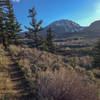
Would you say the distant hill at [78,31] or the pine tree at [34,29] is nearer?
the pine tree at [34,29]

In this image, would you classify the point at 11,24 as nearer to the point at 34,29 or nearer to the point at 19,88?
the point at 34,29

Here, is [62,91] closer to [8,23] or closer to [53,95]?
[53,95]

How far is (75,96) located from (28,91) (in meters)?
1.85

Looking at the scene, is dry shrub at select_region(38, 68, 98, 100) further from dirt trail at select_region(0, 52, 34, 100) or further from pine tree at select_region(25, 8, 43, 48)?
pine tree at select_region(25, 8, 43, 48)

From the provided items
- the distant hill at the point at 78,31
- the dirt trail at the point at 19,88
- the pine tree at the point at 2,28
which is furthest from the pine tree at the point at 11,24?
the distant hill at the point at 78,31

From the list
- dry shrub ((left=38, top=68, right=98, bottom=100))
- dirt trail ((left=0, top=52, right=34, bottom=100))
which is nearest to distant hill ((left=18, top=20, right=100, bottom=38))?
dirt trail ((left=0, top=52, right=34, bottom=100))

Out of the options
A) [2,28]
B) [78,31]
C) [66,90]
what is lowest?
[66,90]

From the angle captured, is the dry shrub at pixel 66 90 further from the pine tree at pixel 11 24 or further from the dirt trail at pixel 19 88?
the pine tree at pixel 11 24

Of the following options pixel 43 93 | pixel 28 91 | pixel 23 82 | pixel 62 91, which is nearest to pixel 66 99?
pixel 62 91

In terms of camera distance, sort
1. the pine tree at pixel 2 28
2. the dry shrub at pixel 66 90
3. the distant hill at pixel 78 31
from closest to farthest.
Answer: the dry shrub at pixel 66 90 < the pine tree at pixel 2 28 < the distant hill at pixel 78 31

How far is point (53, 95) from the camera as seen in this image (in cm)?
263

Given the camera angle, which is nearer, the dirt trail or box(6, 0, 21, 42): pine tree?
the dirt trail

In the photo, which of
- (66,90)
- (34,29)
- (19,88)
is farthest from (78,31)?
(66,90)

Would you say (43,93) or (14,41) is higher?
(14,41)
